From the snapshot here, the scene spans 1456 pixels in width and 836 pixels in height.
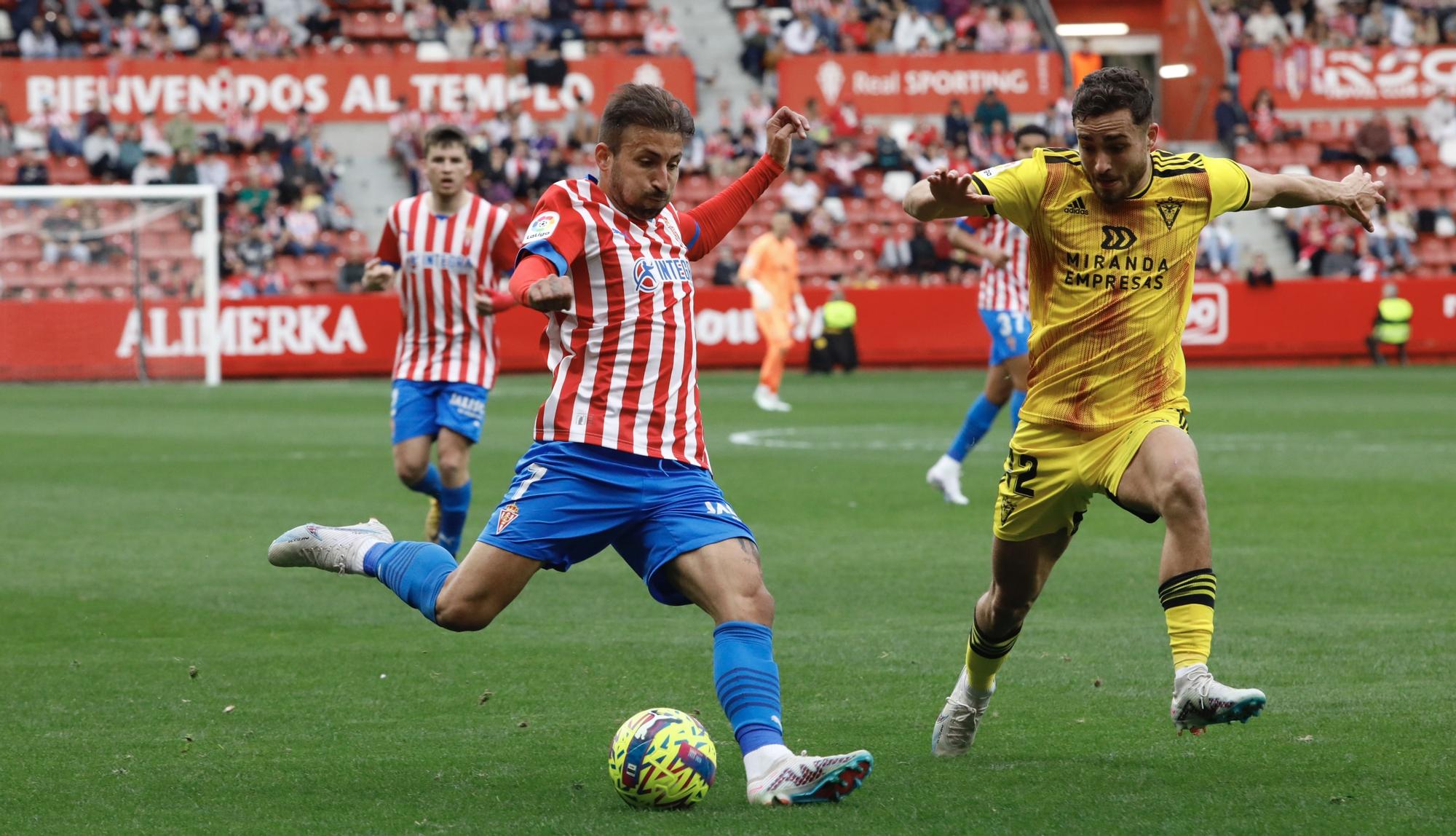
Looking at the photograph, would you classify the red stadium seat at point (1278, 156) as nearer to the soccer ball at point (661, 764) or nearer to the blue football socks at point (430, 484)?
the blue football socks at point (430, 484)

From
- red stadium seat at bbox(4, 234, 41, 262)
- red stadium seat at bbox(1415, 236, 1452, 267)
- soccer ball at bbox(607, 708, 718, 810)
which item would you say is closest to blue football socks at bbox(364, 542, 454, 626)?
soccer ball at bbox(607, 708, 718, 810)

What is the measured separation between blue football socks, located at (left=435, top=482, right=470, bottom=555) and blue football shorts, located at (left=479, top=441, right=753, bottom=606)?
4.84 metres

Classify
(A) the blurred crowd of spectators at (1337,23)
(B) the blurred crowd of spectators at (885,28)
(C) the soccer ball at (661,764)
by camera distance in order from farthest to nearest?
1. (A) the blurred crowd of spectators at (1337,23)
2. (B) the blurred crowd of spectators at (885,28)
3. (C) the soccer ball at (661,764)

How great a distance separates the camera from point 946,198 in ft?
18.1

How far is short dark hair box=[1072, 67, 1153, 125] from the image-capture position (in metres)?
5.46

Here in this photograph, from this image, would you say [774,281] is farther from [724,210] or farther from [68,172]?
[724,210]

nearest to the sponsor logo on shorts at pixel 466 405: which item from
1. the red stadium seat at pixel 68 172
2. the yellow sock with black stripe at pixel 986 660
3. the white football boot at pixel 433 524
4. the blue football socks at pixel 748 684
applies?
the white football boot at pixel 433 524

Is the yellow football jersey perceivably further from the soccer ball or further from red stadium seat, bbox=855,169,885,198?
red stadium seat, bbox=855,169,885,198

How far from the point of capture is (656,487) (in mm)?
5309

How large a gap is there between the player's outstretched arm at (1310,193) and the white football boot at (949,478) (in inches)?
277

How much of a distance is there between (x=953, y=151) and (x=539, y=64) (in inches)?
289

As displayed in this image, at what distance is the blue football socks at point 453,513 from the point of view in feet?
33.4

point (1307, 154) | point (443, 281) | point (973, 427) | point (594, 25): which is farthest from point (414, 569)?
point (1307, 154)

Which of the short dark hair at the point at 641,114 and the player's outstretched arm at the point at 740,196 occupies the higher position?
the short dark hair at the point at 641,114
